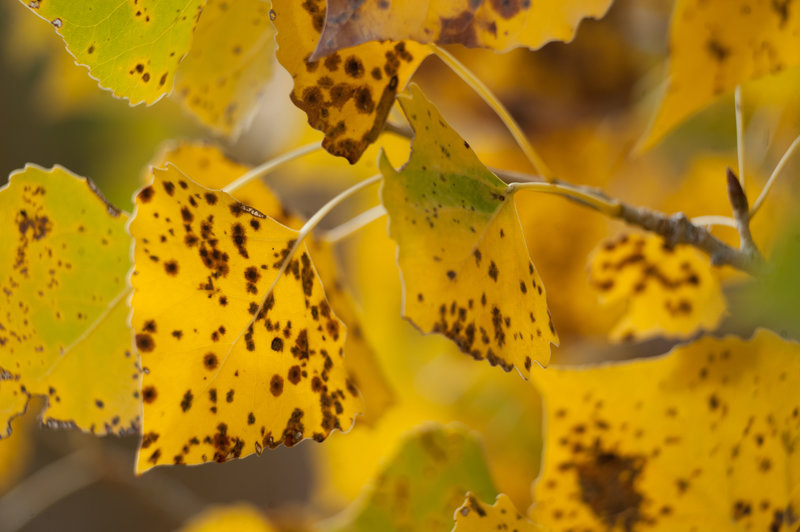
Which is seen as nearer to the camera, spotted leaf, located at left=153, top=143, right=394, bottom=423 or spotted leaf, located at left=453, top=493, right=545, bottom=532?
spotted leaf, located at left=453, top=493, right=545, bottom=532

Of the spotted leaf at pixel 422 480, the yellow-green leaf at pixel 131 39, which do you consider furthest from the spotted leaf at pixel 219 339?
the spotted leaf at pixel 422 480

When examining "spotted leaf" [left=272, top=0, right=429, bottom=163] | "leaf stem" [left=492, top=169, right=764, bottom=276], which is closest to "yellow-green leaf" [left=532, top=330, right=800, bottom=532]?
"leaf stem" [left=492, top=169, right=764, bottom=276]

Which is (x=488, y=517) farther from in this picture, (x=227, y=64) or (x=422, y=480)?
(x=227, y=64)

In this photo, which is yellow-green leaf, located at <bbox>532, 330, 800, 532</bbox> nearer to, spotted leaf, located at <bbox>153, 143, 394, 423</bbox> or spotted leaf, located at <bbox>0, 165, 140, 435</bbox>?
spotted leaf, located at <bbox>153, 143, 394, 423</bbox>

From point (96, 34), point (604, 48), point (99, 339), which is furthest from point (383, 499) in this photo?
point (604, 48)

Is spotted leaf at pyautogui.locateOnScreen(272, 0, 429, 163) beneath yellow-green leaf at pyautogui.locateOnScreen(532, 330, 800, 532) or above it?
above

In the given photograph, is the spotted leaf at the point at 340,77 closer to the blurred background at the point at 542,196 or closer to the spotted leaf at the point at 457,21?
the spotted leaf at the point at 457,21

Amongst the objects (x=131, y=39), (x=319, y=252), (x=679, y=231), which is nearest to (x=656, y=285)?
(x=679, y=231)
